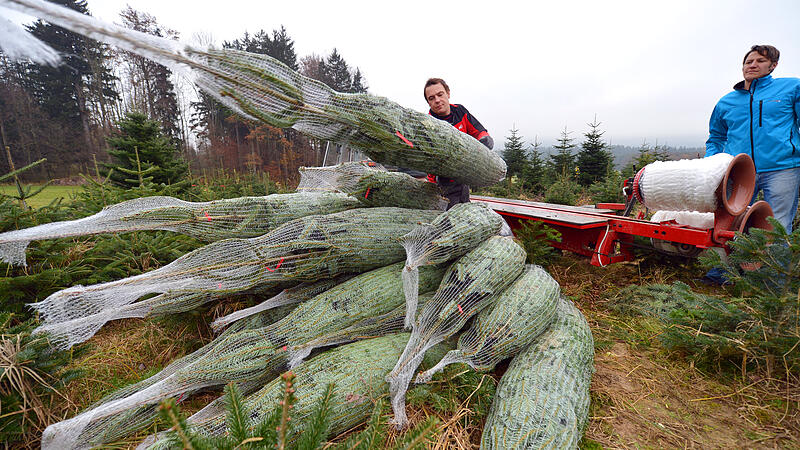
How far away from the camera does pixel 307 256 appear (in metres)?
2.00

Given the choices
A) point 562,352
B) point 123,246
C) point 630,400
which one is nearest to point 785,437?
point 630,400

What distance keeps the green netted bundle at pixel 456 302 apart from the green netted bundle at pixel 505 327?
0.23 feet

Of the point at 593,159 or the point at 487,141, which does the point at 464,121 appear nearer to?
the point at 487,141

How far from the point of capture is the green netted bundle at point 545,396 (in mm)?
1286

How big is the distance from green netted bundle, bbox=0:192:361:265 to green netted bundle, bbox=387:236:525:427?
3.85 ft

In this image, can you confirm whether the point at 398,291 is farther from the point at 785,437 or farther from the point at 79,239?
the point at 79,239

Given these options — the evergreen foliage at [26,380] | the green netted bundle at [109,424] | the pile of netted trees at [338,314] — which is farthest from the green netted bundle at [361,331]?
the evergreen foliage at [26,380]

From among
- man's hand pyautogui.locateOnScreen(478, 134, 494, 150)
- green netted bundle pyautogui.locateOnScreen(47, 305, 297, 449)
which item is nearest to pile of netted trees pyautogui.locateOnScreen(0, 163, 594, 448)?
green netted bundle pyautogui.locateOnScreen(47, 305, 297, 449)

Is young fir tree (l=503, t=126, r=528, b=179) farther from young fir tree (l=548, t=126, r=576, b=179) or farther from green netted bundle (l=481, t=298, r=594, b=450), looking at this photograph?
green netted bundle (l=481, t=298, r=594, b=450)

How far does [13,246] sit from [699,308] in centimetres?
418

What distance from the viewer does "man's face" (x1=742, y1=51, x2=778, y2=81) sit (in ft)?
9.77

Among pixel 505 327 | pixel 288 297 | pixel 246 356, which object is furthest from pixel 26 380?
pixel 505 327

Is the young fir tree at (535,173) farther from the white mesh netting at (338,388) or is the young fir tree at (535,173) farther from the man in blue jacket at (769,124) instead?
the white mesh netting at (338,388)

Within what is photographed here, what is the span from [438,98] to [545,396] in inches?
109
